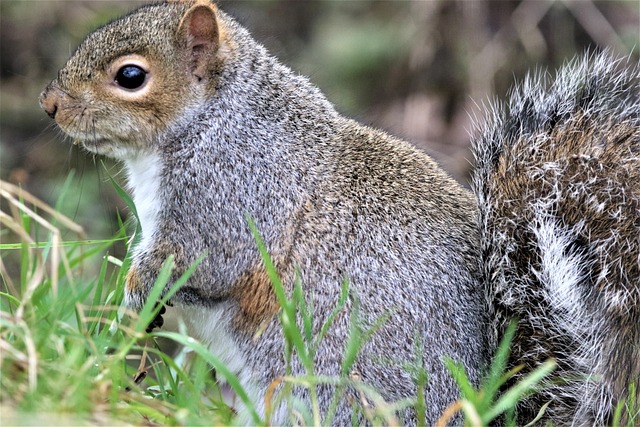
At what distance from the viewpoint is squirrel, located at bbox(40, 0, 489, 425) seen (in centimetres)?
203

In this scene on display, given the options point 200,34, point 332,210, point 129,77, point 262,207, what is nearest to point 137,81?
point 129,77

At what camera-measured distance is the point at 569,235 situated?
6.46 feet

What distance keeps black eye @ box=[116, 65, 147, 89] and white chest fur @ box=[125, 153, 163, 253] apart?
0.57 ft

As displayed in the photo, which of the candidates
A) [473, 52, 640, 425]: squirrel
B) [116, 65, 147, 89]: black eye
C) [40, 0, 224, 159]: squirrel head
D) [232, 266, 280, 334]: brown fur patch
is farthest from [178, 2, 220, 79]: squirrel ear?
[473, 52, 640, 425]: squirrel

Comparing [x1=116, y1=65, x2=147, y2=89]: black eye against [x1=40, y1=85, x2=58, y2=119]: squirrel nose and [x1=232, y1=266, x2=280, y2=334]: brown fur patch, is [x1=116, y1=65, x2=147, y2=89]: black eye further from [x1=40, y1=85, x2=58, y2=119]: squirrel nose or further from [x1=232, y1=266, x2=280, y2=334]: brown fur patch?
[x1=232, y1=266, x2=280, y2=334]: brown fur patch

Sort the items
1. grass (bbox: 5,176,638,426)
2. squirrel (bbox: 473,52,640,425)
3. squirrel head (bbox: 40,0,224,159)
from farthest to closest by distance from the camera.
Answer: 1. squirrel head (bbox: 40,0,224,159)
2. squirrel (bbox: 473,52,640,425)
3. grass (bbox: 5,176,638,426)

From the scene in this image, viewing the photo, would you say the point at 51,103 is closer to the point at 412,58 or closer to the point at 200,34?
the point at 200,34

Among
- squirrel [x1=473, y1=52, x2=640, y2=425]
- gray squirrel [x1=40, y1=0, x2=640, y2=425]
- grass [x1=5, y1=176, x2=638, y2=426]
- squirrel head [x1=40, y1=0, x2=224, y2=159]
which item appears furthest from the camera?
squirrel head [x1=40, y1=0, x2=224, y2=159]

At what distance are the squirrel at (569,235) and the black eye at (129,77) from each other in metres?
0.84

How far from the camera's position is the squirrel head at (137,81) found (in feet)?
7.09

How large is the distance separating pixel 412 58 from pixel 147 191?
226cm

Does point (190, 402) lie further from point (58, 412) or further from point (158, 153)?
point (158, 153)

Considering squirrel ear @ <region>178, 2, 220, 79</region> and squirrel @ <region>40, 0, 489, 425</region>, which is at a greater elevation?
squirrel ear @ <region>178, 2, 220, 79</region>

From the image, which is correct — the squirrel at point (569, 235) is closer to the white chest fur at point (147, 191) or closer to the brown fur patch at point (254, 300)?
the brown fur patch at point (254, 300)
